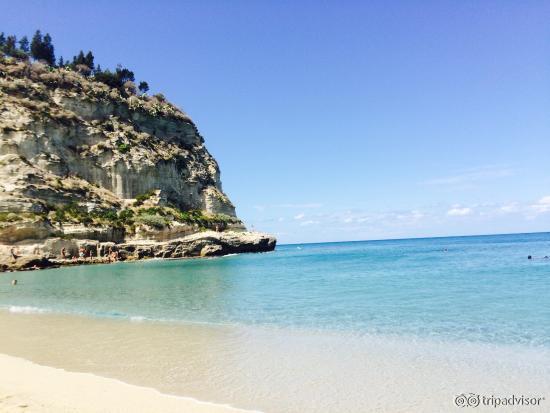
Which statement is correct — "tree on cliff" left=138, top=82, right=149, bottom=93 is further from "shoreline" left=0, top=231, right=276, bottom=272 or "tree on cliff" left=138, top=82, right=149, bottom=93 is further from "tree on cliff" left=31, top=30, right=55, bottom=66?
"shoreline" left=0, top=231, right=276, bottom=272

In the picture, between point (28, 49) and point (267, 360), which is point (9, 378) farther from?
point (28, 49)

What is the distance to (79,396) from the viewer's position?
274 inches

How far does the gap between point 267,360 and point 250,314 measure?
19.8 feet

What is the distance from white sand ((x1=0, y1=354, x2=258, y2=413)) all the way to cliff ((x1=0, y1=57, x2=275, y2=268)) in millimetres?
44122

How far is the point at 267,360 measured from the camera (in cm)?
926

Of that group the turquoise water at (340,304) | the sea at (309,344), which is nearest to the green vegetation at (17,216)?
the turquoise water at (340,304)

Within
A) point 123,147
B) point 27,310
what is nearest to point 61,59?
point 123,147

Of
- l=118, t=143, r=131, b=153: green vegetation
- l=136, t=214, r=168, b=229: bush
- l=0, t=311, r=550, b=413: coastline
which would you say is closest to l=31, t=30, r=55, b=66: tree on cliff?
l=118, t=143, r=131, b=153: green vegetation

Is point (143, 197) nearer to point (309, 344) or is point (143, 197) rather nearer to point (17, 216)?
point (17, 216)

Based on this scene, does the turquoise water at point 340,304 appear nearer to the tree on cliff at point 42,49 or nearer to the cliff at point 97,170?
the cliff at point 97,170

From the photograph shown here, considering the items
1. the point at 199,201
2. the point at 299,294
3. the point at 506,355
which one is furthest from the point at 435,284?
the point at 199,201

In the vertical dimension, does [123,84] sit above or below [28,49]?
below

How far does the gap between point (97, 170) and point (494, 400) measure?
220 feet

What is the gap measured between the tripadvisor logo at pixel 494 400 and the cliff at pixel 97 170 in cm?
4910
